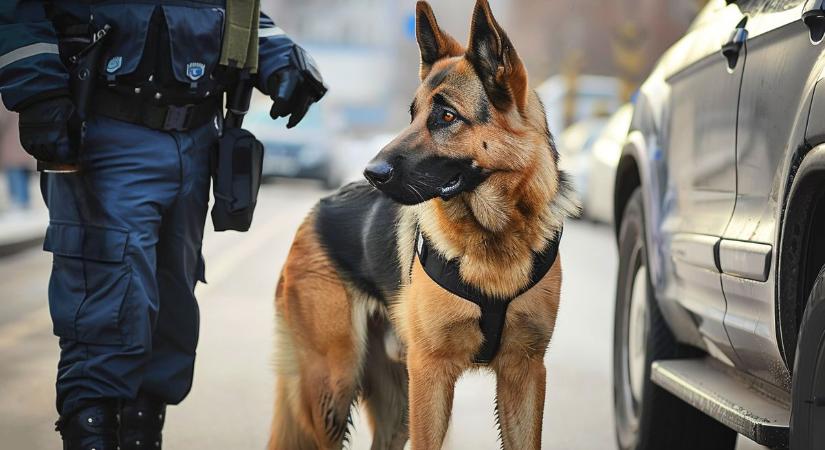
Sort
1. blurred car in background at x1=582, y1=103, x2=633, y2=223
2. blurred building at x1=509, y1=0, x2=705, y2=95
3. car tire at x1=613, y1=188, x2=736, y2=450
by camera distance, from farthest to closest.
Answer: blurred building at x1=509, y1=0, x2=705, y2=95 → blurred car in background at x1=582, y1=103, x2=633, y2=223 → car tire at x1=613, y1=188, x2=736, y2=450

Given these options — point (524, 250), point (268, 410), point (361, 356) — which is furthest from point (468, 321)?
point (268, 410)

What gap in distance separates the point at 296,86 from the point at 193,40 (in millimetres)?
401

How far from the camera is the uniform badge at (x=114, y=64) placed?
4.01 metres

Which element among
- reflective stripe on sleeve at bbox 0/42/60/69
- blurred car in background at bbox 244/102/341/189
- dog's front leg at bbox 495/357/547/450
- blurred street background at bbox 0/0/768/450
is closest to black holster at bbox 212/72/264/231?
reflective stripe on sleeve at bbox 0/42/60/69

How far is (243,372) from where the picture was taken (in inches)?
276

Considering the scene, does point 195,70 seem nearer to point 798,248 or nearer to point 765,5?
point 765,5

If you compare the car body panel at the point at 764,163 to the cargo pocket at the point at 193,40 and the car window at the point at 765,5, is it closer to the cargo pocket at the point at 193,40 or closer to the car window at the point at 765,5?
the car window at the point at 765,5

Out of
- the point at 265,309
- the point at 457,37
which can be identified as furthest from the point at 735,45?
the point at 457,37

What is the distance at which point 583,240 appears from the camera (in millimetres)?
16797

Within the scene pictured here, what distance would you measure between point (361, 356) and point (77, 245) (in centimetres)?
104

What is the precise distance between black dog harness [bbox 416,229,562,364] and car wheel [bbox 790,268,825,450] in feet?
3.34

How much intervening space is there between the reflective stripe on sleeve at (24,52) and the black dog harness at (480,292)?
1.29m

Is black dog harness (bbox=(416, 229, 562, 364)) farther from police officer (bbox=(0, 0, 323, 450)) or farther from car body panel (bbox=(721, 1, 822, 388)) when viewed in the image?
police officer (bbox=(0, 0, 323, 450))

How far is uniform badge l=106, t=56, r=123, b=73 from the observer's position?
158 inches
